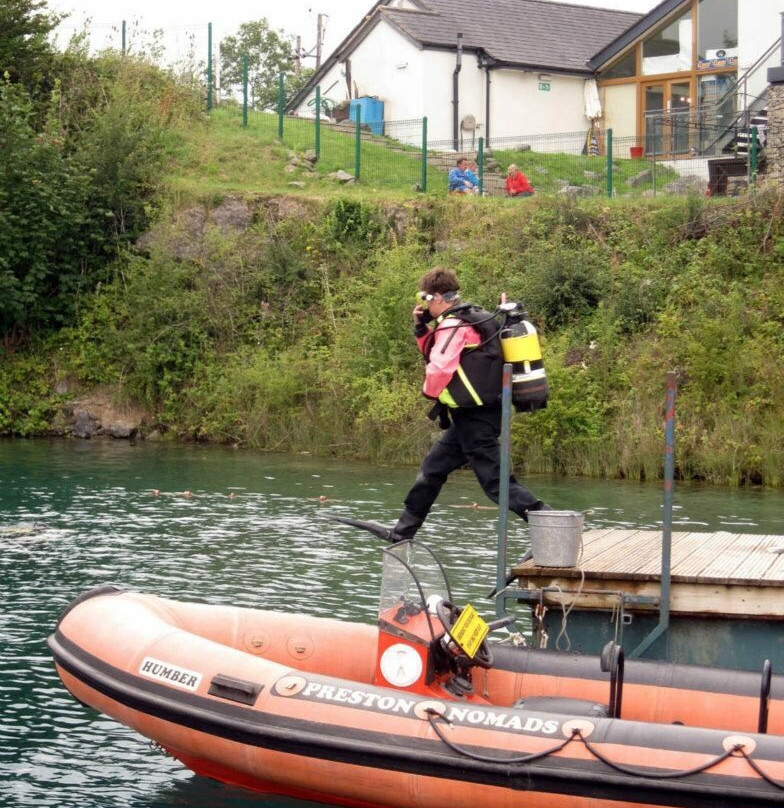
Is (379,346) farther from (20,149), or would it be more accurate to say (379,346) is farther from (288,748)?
(288,748)

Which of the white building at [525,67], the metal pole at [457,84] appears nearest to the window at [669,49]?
the white building at [525,67]

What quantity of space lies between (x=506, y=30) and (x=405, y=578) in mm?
34371

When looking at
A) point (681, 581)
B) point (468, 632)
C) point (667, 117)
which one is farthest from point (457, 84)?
point (468, 632)

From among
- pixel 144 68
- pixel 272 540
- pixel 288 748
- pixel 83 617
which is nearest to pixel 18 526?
pixel 272 540

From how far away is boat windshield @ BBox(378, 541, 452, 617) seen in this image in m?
7.01

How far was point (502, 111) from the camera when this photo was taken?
37219 millimetres

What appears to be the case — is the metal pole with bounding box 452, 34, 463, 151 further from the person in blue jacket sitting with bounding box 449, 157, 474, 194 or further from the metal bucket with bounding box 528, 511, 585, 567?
the metal bucket with bounding box 528, 511, 585, 567

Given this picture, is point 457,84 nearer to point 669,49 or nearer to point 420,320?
point 669,49

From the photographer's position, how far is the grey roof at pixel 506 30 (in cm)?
3731

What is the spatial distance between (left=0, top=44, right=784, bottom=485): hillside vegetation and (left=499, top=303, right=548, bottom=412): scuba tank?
35.6 feet

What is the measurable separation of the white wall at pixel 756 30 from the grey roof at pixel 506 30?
5.96 metres

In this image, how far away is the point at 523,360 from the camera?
909cm

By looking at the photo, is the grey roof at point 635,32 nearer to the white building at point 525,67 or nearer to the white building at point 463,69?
the white building at point 525,67

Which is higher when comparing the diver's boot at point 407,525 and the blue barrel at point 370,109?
the blue barrel at point 370,109
